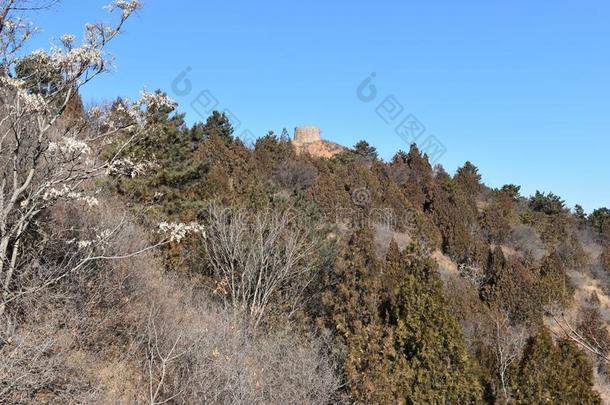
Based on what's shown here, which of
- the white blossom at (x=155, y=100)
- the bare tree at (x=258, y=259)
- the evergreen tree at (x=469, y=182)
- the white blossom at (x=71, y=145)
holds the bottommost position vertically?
the bare tree at (x=258, y=259)

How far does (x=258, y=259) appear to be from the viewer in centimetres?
1448

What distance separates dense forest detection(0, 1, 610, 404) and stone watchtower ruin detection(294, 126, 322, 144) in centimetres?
4447

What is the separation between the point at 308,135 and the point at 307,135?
0.46 ft

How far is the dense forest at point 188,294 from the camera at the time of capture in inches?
241

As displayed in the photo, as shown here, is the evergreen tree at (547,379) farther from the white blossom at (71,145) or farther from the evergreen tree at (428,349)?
the white blossom at (71,145)

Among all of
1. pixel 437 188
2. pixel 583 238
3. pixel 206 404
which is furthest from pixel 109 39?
pixel 583 238

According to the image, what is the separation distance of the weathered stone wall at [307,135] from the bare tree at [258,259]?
50.1 metres

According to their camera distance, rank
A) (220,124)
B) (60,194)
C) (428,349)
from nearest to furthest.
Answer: (60,194) < (428,349) < (220,124)

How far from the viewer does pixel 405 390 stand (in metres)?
9.94

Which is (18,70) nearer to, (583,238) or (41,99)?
(41,99)

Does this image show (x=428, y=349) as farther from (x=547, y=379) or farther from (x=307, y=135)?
(x=307, y=135)

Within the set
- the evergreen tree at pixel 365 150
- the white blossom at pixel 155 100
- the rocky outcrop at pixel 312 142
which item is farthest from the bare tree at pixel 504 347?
the rocky outcrop at pixel 312 142

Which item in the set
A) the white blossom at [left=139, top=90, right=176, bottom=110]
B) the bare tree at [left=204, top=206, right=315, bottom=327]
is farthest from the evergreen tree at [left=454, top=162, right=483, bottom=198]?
the white blossom at [left=139, top=90, right=176, bottom=110]

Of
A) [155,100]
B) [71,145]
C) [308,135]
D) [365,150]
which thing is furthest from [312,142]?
[71,145]
